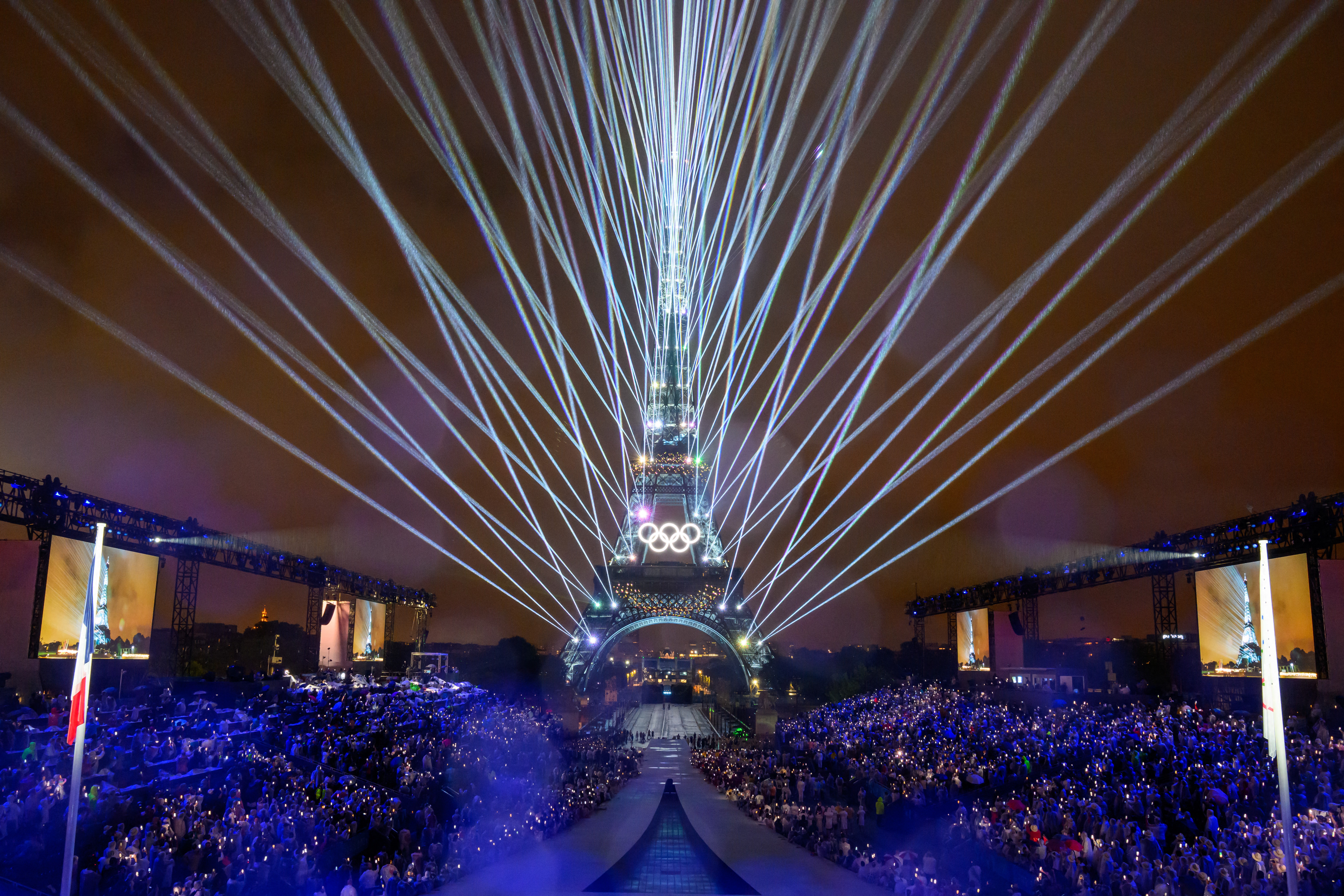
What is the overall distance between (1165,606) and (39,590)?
123ft

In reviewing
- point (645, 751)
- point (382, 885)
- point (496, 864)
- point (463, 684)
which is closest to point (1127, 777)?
point (496, 864)

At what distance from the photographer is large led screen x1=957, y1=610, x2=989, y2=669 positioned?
1797 inches

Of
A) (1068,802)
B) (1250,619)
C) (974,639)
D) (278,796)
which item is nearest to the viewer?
(278,796)

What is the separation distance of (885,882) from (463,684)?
30963 mm

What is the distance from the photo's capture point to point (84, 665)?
10656mm

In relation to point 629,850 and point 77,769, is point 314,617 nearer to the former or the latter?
point 629,850

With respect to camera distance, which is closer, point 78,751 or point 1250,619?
point 78,751

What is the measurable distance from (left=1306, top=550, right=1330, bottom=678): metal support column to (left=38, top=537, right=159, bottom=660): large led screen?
31991 mm

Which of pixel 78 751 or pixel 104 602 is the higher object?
pixel 104 602

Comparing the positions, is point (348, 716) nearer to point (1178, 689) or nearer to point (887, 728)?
point (887, 728)

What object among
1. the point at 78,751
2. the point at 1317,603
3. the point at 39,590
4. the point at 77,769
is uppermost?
the point at 1317,603

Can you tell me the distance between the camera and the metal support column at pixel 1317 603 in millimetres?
24172

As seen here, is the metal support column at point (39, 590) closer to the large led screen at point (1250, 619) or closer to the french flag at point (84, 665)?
the french flag at point (84, 665)

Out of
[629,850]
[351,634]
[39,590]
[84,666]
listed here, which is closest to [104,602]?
[39,590]
